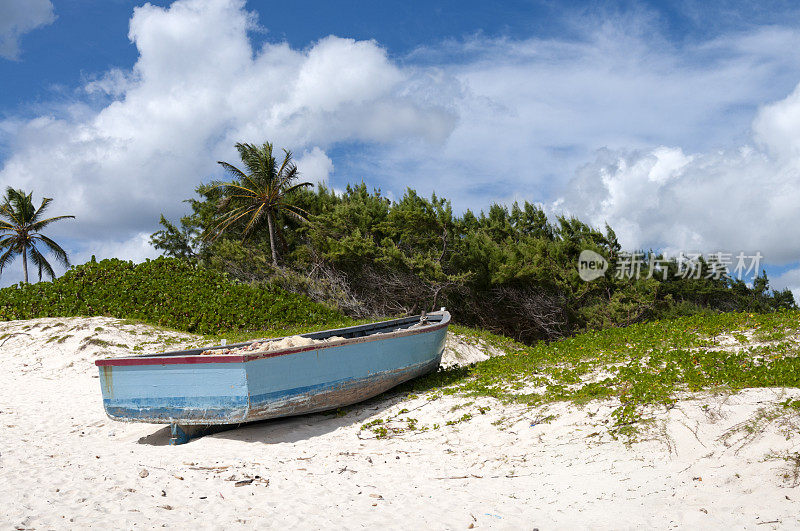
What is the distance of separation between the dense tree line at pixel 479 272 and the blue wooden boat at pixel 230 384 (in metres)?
13.5

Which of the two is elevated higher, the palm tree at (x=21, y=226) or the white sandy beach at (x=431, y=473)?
the palm tree at (x=21, y=226)

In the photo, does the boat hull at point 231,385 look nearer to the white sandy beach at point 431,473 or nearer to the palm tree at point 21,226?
the white sandy beach at point 431,473

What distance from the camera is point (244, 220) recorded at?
2852 centimetres

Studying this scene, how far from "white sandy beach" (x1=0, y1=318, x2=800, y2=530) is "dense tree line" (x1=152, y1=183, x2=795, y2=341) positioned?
14.0 metres

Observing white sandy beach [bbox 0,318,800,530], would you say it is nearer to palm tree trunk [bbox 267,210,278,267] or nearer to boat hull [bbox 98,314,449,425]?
boat hull [bbox 98,314,449,425]

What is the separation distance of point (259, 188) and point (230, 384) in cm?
2118

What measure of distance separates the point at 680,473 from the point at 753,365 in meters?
3.43

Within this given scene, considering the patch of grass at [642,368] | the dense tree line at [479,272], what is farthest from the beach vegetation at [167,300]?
the patch of grass at [642,368]

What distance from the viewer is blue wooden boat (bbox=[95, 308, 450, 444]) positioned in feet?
24.2

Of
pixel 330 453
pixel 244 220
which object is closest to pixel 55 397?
pixel 330 453

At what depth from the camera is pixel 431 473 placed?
6.49 meters

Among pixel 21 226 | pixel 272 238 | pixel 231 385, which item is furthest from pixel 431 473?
pixel 21 226

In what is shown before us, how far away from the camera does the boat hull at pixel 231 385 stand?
7.38 metres

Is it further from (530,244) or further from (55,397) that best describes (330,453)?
(530,244)
